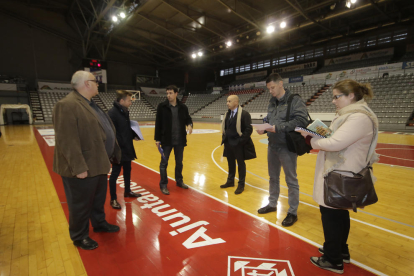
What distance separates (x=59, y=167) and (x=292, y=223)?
276cm

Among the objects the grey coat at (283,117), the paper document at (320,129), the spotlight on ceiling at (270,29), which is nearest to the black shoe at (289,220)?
the grey coat at (283,117)

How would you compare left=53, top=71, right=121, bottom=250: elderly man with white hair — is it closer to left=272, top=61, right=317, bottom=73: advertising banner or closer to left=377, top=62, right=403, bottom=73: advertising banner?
left=377, top=62, right=403, bottom=73: advertising banner

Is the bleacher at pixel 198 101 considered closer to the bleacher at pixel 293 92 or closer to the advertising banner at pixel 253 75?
the advertising banner at pixel 253 75

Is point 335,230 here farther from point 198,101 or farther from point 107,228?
point 198,101

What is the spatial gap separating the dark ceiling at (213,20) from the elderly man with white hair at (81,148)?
13.7 meters

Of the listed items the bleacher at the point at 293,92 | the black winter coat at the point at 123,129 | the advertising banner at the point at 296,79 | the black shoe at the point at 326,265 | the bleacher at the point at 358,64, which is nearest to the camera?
the black shoe at the point at 326,265

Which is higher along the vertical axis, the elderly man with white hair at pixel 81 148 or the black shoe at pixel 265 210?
the elderly man with white hair at pixel 81 148

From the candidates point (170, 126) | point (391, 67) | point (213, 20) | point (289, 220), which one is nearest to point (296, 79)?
point (391, 67)

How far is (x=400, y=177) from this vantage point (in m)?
4.63

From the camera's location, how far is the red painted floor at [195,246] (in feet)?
6.40

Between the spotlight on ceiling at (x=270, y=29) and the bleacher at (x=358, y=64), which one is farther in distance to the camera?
the bleacher at (x=358, y=64)

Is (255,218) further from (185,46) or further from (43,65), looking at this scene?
(43,65)

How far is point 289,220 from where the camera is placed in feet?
8.96

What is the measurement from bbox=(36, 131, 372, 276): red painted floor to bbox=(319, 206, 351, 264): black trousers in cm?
19
